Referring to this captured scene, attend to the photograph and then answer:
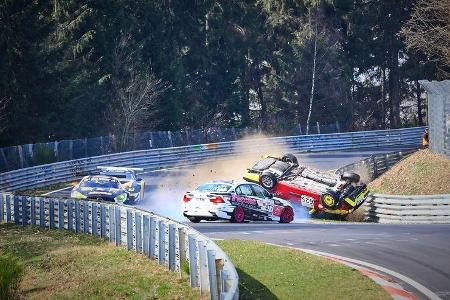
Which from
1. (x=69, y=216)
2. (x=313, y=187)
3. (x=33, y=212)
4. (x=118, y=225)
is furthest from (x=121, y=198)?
(x=118, y=225)

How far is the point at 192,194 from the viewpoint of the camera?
27828 mm

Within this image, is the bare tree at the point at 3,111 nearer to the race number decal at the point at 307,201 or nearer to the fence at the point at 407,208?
the race number decal at the point at 307,201

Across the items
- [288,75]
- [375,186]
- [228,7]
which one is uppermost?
[228,7]

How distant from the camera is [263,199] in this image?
2909 centimetres

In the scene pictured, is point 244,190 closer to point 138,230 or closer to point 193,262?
point 138,230

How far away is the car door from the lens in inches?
1136

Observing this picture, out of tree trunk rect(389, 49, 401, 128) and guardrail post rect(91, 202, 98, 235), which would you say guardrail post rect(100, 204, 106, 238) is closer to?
guardrail post rect(91, 202, 98, 235)

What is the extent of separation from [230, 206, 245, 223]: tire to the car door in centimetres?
70

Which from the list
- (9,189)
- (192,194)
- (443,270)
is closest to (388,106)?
(9,189)

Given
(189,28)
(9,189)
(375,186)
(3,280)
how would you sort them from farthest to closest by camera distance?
(189,28)
(375,186)
(9,189)
(3,280)

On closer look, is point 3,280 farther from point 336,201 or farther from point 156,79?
point 156,79

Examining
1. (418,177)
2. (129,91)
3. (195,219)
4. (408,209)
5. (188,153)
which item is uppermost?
(129,91)

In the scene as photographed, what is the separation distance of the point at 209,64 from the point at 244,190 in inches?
1924

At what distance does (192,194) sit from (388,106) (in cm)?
6209
